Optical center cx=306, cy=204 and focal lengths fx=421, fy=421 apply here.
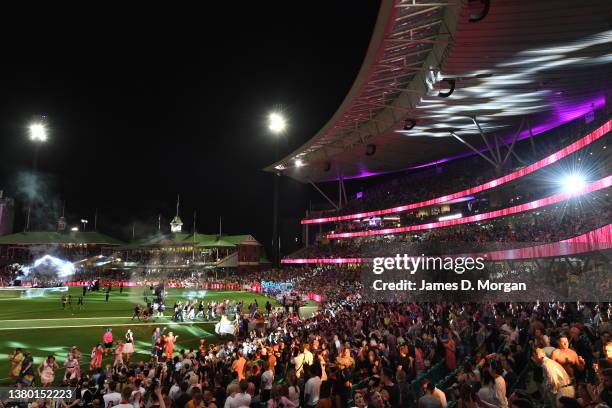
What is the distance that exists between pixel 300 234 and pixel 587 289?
60230mm

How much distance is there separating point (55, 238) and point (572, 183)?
9228 cm

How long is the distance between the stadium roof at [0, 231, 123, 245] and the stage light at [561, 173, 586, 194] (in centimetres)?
8858

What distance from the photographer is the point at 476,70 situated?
73.4 ft

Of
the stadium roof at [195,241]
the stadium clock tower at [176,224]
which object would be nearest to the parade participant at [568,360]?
the stadium roof at [195,241]

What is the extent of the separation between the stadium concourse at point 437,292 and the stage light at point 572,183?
0.21 meters

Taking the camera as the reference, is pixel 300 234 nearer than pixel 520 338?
No

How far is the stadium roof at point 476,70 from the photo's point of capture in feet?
57.2

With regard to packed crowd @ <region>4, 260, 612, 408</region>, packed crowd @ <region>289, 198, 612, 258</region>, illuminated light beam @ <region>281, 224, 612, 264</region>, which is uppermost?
packed crowd @ <region>289, 198, 612, 258</region>

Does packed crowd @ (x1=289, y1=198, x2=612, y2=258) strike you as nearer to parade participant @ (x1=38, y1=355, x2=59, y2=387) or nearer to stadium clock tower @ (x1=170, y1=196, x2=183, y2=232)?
parade participant @ (x1=38, y1=355, x2=59, y2=387)

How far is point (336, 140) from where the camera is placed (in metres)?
45.9

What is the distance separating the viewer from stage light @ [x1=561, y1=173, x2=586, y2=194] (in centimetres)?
2111

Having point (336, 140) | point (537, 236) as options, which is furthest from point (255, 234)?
point (537, 236)

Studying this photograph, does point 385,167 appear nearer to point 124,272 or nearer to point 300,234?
point 300,234

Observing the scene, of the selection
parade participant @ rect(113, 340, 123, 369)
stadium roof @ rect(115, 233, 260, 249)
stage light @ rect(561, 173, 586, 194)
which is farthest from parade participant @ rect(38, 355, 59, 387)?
stadium roof @ rect(115, 233, 260, 249)
